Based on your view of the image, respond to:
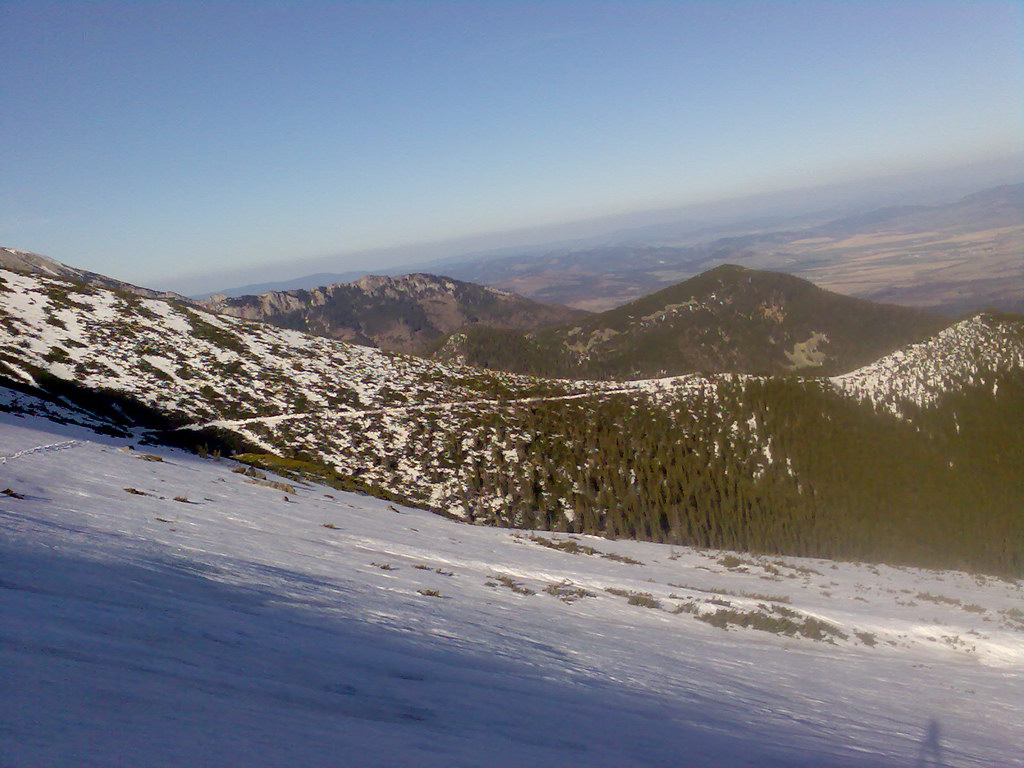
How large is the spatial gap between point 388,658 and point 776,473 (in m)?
Answer: 75.7

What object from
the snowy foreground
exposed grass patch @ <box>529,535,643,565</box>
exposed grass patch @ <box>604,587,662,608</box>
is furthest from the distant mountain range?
exposed grass patch @ <box>604,587,662,608</box>

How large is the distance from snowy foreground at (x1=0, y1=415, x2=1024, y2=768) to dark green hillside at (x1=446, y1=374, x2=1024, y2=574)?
34256 millimetres

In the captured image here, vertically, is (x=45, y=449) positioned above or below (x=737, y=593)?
above

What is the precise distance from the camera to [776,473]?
73812 mm

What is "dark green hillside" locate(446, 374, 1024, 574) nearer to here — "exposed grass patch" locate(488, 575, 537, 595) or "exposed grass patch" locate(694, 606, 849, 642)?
"exposed grass patch" locate(488, 575, 537, 595)

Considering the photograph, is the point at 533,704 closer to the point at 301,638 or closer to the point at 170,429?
the point at 301,638

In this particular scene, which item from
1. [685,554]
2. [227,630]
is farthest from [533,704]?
[685,554]

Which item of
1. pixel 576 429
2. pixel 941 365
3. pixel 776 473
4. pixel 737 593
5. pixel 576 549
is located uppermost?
pixel 737 593

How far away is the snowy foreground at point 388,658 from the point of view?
5199 mm

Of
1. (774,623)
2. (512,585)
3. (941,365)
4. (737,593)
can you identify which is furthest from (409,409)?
(941,365)

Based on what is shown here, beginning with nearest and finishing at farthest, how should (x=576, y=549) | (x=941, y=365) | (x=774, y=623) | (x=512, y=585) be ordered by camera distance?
(x=774, y=623)
(x=512, y=585)
(x=576, y=549)
(x=941, y=365)

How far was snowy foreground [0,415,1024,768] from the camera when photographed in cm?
520

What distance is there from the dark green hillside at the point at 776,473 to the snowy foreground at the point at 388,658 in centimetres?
3426

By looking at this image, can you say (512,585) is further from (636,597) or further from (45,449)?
(45,449)
